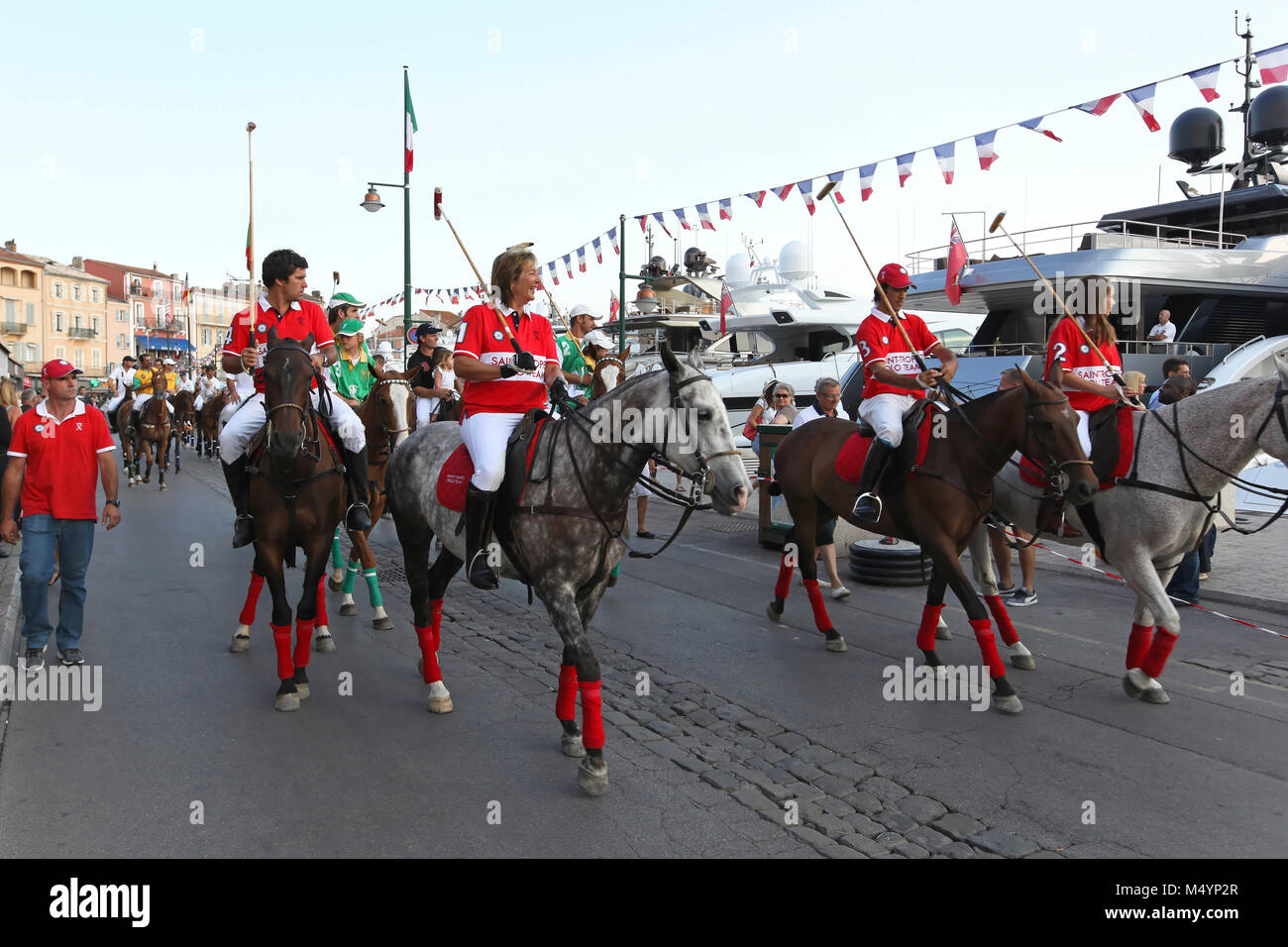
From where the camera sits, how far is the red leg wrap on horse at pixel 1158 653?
18.8 ft

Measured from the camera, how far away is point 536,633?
7539 millimetres

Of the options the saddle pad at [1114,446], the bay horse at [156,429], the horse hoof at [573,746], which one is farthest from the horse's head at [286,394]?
the bay horse at [156,429]

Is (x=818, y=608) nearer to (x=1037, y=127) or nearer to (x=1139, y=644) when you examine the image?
(x=1139, y=644)

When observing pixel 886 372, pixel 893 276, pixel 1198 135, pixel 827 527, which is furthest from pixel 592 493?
pixel 1198 135

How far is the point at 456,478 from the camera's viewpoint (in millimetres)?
5547

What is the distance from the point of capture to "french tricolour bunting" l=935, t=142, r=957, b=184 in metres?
14.0

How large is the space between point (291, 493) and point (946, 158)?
1203cm

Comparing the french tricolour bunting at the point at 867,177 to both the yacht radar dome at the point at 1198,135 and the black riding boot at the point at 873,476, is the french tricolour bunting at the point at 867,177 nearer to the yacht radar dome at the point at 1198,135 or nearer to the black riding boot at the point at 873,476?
the black riding boot at the point at 873,476

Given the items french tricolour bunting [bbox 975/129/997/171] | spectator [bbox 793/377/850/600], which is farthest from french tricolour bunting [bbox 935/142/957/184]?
spectator [bbox 793/377/850/600]

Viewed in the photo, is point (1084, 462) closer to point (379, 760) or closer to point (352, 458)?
point (379, 760)

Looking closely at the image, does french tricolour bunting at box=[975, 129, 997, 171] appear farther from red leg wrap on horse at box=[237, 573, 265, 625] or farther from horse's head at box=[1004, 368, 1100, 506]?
red leg wrap on horse at box=[237, 573, 265, 625]

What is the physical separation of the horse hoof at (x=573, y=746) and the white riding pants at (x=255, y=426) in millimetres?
2845
